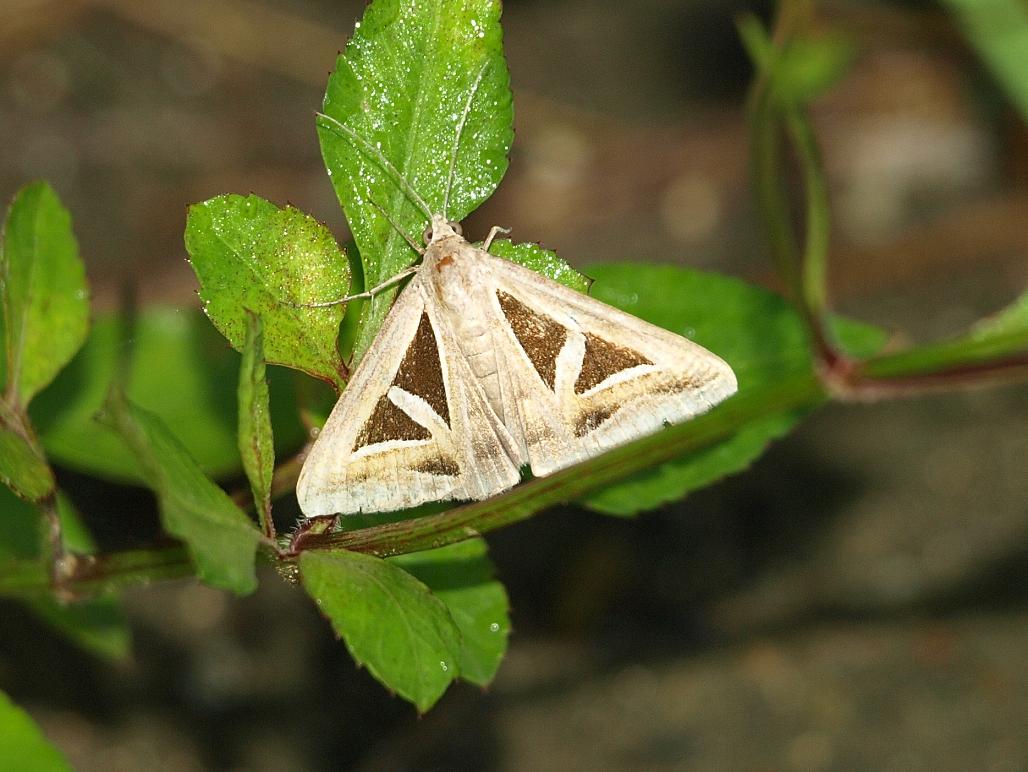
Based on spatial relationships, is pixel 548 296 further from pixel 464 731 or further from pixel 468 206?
pixel 464 731

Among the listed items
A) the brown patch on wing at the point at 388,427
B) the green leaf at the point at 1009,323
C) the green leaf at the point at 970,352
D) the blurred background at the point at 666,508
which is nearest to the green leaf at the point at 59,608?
the brown patch on wing at the point at 388,427

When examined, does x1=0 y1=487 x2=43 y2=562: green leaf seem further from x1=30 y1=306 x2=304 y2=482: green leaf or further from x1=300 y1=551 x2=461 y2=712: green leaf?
x1=300 y1=551 x2=461 y2=712: green leaf

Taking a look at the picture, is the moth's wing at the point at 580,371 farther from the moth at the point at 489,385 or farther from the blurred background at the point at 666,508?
the blurred background at the point at 666,508

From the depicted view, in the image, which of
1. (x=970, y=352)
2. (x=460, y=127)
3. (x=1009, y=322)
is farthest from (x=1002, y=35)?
(x=460, y=127)

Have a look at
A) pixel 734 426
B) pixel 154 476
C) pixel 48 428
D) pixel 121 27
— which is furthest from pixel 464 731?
pixel 121 27

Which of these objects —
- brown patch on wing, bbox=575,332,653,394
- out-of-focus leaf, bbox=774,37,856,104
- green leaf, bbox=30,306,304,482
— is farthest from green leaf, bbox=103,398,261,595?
out-of-focus leaf, bbox=774,37,856,104

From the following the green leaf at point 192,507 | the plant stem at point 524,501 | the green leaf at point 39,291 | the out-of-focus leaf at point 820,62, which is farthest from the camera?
the out-of-focus leaf at point 820,62
